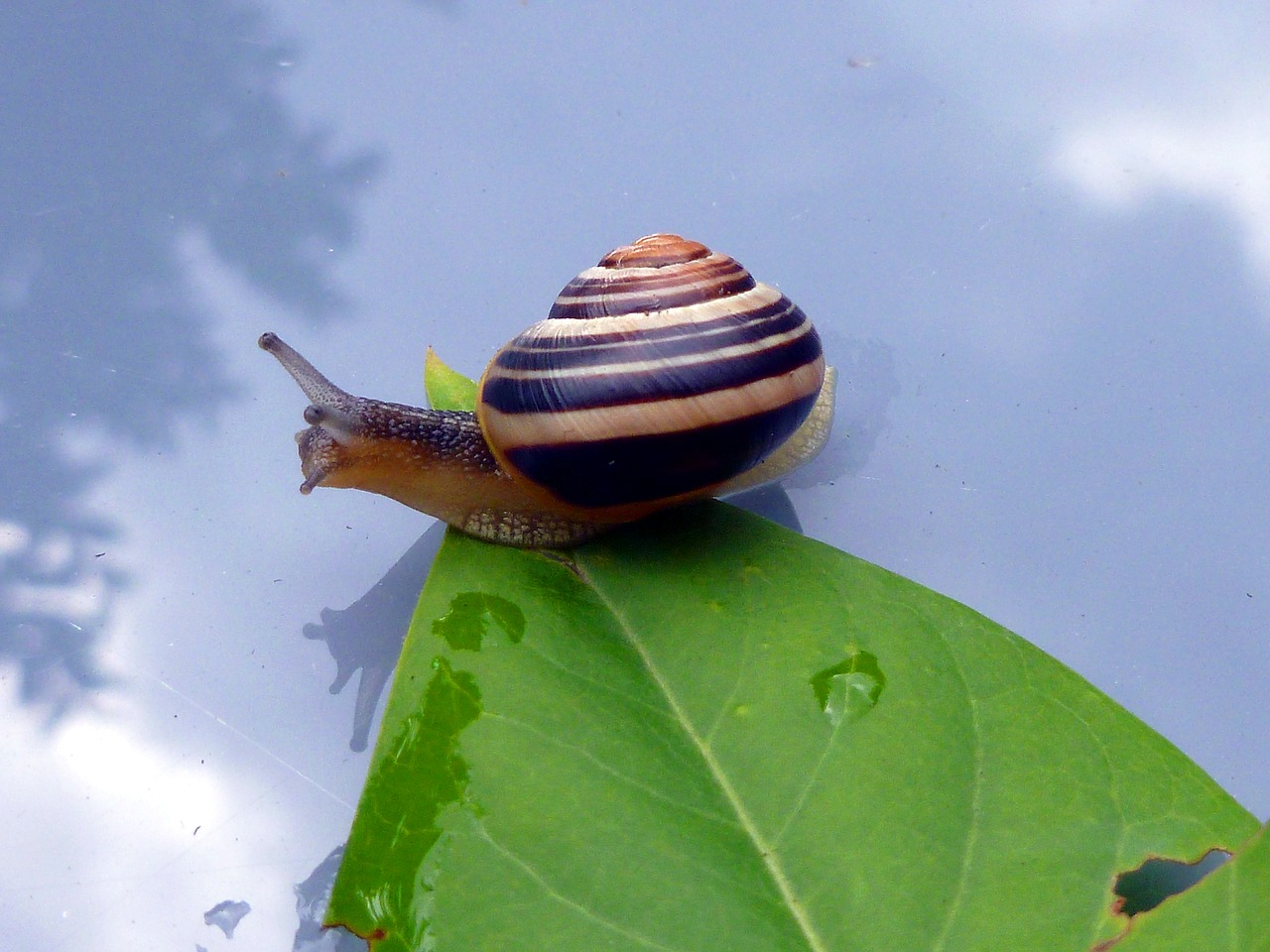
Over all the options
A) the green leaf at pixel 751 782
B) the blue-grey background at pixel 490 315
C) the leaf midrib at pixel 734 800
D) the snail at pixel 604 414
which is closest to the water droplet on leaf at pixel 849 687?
the green leaf at pixel 751 782

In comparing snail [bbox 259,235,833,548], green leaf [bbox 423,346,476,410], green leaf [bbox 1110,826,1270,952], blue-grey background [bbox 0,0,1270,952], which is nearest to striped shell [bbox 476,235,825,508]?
snail [bbox 259,235,833,548]

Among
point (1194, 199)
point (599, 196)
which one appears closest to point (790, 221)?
point (599, 196)

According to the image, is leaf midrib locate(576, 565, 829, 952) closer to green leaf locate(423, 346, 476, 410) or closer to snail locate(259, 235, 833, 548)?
snail locate(259, 235, 833, 548)

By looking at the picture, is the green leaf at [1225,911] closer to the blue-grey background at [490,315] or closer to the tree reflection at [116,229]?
the blue-grey background at [490,315]

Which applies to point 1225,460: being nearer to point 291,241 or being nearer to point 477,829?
point 477,829

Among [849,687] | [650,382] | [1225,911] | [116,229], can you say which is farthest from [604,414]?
[116,229]
